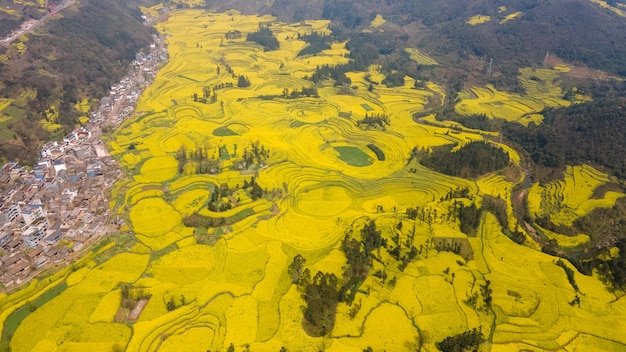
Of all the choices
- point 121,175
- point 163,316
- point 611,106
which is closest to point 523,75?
point 611,106

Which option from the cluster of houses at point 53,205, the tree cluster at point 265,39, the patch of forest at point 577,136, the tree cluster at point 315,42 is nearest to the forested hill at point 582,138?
the patch of forest at point 577,136

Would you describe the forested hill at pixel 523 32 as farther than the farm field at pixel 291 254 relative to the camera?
Yes

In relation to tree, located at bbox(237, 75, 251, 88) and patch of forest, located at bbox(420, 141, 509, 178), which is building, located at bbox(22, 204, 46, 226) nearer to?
patch of forest, located at bbox(420, 141, 509, 178)

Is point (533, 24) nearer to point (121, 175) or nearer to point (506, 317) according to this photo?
point (506, 317)

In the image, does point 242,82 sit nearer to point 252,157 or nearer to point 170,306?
point 252,157

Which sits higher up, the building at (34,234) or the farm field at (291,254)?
the building at (34,234)

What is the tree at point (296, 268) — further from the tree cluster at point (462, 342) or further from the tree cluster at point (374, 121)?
the tree cluster at point (374, 121)
